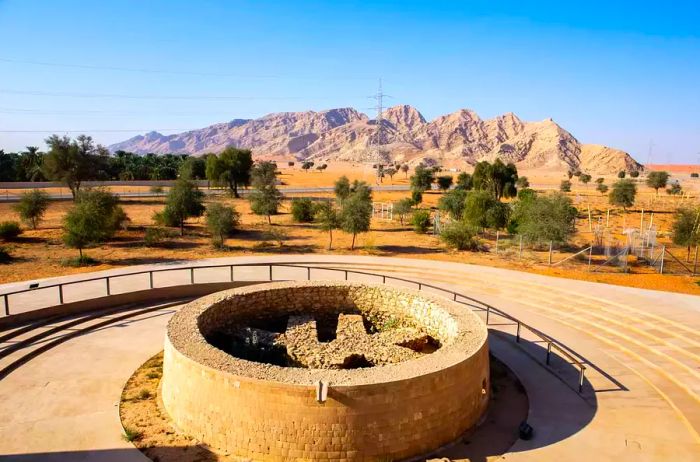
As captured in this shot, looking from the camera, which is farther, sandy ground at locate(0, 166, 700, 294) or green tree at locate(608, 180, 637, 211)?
green tree at locate(608, 180, 637, 211)

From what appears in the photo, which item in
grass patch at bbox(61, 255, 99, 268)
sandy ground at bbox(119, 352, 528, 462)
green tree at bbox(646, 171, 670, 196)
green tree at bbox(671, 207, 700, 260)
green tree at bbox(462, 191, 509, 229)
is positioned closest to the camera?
sandy ground at bbox(119, 352, 528, 462)

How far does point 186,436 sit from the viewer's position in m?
11.2

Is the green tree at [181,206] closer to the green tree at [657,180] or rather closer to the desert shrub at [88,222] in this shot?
the desert shrub at [88,222]

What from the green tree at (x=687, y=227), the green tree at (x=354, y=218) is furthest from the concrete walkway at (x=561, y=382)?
the green tree at (x=354, y=218)

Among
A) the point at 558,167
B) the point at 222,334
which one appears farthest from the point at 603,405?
the point at 558,167

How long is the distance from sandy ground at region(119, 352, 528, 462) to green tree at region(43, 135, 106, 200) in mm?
40474

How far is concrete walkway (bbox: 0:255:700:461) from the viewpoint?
10914mm

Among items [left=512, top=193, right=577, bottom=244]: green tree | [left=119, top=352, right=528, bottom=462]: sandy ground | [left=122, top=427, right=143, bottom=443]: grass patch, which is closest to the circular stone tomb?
[left=119, top=352, right=528, bottom=462]: sandy ground

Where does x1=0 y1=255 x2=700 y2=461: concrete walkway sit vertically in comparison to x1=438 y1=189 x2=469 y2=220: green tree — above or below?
below

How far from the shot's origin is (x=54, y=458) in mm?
10109

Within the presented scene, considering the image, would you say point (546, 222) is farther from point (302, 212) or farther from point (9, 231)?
point (9, 231)

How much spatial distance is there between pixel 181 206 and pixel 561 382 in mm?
27974

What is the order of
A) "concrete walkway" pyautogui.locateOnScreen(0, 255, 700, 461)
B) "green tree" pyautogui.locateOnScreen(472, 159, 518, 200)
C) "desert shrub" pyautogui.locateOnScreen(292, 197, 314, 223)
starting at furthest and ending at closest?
"green tree" pyautogui.locateOnScreen(472, 159, 518, 200)
"desert shrub" pyautogui.locateOnScreen(292, 197, 314, 223)
"concrete walkway" pyautogui.locateOnScreen(0, 255, 700, 461)

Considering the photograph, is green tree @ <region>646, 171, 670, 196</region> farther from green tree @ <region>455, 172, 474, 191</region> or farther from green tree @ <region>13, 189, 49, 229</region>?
green tree @ <region>13, 189, 49, 229</region>
